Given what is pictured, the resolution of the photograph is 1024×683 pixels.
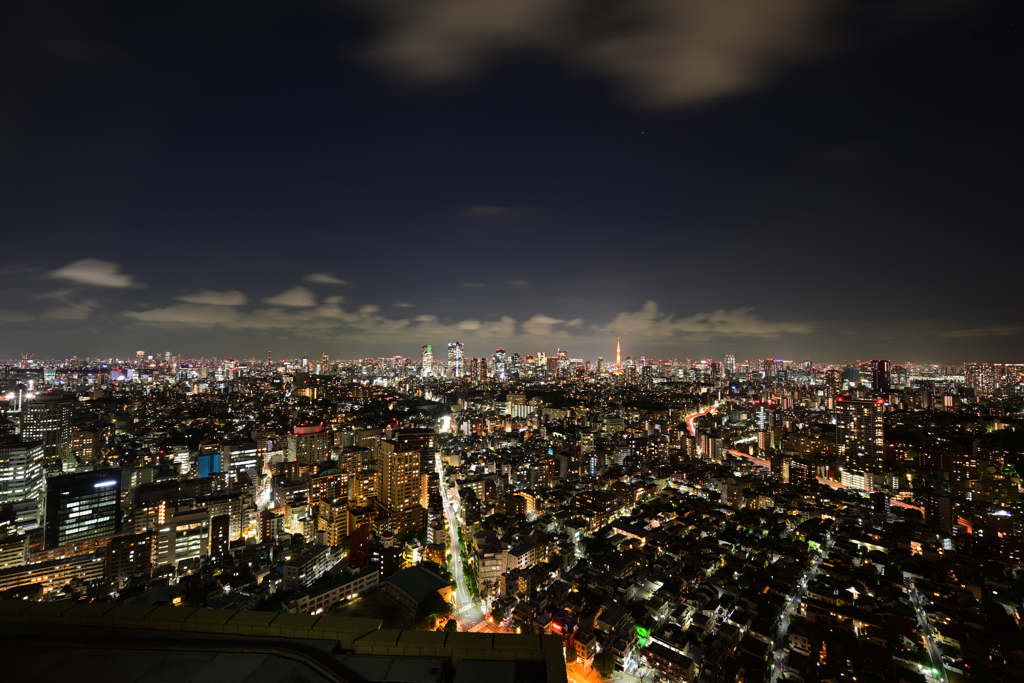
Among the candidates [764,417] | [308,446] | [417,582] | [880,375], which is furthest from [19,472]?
[880,375]

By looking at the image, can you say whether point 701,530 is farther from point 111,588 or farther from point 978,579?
point 111,588

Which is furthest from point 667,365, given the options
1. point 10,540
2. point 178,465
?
point 10,540

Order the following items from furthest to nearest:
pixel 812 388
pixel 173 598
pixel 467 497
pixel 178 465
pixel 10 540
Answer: pixel 812 388 < pixel 178 465 < pixel 467 497 < pixel 10 540 < pixel 173 598

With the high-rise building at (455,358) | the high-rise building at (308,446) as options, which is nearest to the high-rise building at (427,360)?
the high-rise building at (455,358)

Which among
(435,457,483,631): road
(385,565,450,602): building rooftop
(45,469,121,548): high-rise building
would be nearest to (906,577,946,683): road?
(435,457,483,631): road

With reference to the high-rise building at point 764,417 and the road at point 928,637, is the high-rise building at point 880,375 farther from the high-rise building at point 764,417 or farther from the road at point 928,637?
the road at point 928,637

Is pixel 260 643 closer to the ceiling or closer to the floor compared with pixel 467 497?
closer to the ceiling

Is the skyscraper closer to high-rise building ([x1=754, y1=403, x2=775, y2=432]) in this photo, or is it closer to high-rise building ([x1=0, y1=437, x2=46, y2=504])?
high-rise building ([x1=0, y1=437, x2=46, y2=504])

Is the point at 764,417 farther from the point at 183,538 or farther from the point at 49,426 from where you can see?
the point at 49,426
